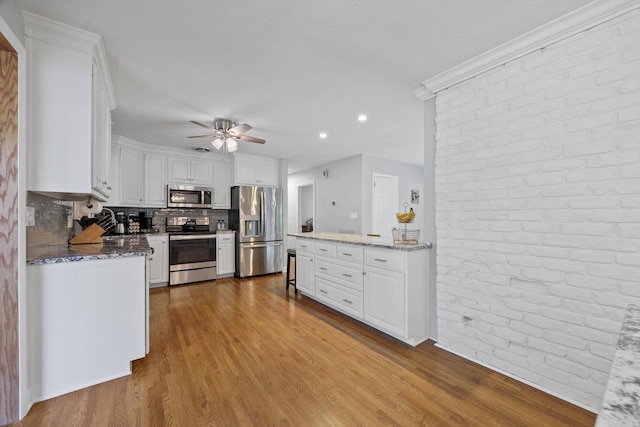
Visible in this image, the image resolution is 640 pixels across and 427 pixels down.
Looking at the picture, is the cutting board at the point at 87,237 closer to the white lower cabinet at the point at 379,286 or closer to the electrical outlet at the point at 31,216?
the electrical outlet at the point at 31,216

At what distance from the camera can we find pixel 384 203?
18.6 feet

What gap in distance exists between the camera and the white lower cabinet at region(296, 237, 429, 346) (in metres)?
2.41

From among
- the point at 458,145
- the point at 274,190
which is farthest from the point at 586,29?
the point at 274,190

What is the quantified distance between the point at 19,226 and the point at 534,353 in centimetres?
333

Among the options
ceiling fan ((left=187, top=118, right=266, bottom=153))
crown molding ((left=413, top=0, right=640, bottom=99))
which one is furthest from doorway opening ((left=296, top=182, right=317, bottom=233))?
crown molding ((left=413, top=0, right=640, bottom=99))

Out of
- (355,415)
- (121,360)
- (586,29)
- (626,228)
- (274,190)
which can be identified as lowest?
(355,415)

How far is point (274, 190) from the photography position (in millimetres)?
5379

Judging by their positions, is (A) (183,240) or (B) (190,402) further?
(A) (183,240)

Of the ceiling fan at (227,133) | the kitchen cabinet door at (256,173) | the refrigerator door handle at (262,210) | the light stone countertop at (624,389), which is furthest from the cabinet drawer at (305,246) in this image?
the light stone countertop at (624,389)

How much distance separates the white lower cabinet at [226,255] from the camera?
4902 millimetres

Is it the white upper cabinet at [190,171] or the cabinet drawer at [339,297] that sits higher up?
the white upper cabinet at [190,171]

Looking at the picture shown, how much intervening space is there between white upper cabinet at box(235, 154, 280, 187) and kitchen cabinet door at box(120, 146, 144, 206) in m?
1.54

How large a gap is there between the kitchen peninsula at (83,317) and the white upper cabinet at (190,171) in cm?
286

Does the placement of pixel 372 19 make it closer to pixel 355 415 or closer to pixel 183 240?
pixel 355 415
